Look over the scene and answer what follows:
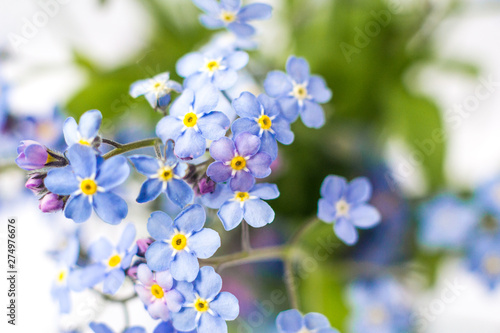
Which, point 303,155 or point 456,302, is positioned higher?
point 303,155

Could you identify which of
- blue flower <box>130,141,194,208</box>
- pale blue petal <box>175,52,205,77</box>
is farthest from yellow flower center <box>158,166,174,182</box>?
pale blue petal <box>175,52,205,77</box>

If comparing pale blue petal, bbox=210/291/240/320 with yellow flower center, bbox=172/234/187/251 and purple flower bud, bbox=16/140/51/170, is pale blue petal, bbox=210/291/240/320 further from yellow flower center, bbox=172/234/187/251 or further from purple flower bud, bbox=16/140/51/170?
purple flower bud, bbox=16/140/51/170

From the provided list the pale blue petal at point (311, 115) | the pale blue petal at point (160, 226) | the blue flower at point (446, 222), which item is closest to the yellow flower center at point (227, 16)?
the pale blue petal at point (311, 115)

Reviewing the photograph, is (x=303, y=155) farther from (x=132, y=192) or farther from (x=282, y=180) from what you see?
(x=132, y=192)

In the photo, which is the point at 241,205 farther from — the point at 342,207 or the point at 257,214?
the point at 342,207

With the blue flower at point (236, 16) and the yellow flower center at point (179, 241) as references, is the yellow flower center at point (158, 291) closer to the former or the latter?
the yellow flower center at point (179, 241)

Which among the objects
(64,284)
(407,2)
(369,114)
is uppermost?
(407,2)

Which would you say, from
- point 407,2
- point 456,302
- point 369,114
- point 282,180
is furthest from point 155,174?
point 456,302
